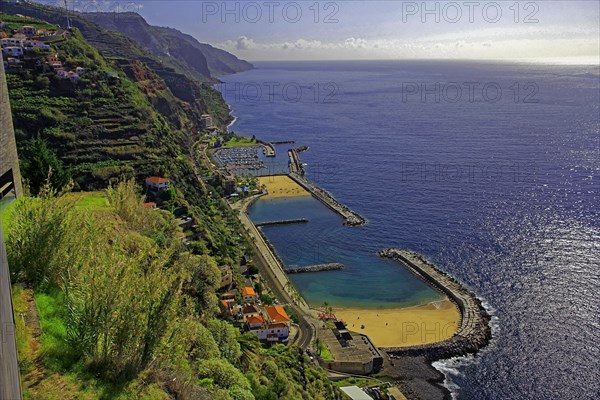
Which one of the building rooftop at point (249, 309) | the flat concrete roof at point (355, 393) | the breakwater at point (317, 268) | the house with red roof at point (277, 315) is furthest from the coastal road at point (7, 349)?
the breakwater at point (317, 268)

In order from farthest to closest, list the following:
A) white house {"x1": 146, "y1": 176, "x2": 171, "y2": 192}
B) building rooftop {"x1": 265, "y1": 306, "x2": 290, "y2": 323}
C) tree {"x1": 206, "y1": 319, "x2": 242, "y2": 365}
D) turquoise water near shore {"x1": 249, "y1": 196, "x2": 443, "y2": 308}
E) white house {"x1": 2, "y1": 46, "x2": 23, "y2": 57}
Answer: white house {"x1": 2, "y1": 46, "x2": 23, "y2": 57} < white house {"x1": 146, "y1": 176, "x2": 171, "y2": 192} < turquoise water near shore {"x1": 249, "y1": 196, "x2": 443, "y2": 308} < building rooftop {"x1": 265, "y1": 306, "x2": 290, "y2": 323} < tree {"x1": 206, "y1": 319, "x2": 242, "y2": 365}

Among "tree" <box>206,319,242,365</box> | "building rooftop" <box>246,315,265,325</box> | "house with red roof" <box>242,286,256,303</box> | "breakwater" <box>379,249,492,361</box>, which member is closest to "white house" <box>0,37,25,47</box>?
"house with red roof" <box>242,286,256,303</box>

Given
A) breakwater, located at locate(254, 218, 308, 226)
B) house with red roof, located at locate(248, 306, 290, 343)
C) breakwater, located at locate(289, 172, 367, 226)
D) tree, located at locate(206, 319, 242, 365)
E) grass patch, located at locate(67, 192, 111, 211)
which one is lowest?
house with red roof, located at locate(248, 306, 290, 343)

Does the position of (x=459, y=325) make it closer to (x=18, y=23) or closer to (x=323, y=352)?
(x=323, y=352)

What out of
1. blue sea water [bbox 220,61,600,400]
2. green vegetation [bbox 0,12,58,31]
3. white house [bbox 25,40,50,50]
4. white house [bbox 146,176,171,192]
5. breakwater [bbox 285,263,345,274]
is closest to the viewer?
blue sea water [bbox 220,61,600,400]

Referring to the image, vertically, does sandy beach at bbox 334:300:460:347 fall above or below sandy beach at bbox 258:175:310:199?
below

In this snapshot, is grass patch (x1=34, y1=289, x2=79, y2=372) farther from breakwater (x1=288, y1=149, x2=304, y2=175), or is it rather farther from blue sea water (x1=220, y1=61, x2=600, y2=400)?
breakwater (x1=288, y1=149, x2=304, y2=175)

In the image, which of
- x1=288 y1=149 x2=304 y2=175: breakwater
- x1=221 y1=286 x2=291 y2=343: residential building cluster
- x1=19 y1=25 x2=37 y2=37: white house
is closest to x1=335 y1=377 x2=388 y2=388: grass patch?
x1=221 y1=286 x2=291 y2=343: residential building cluster

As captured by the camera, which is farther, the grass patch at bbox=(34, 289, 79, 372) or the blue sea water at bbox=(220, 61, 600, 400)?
the blue sea water at bbox=(220, 61, 600, 400)
